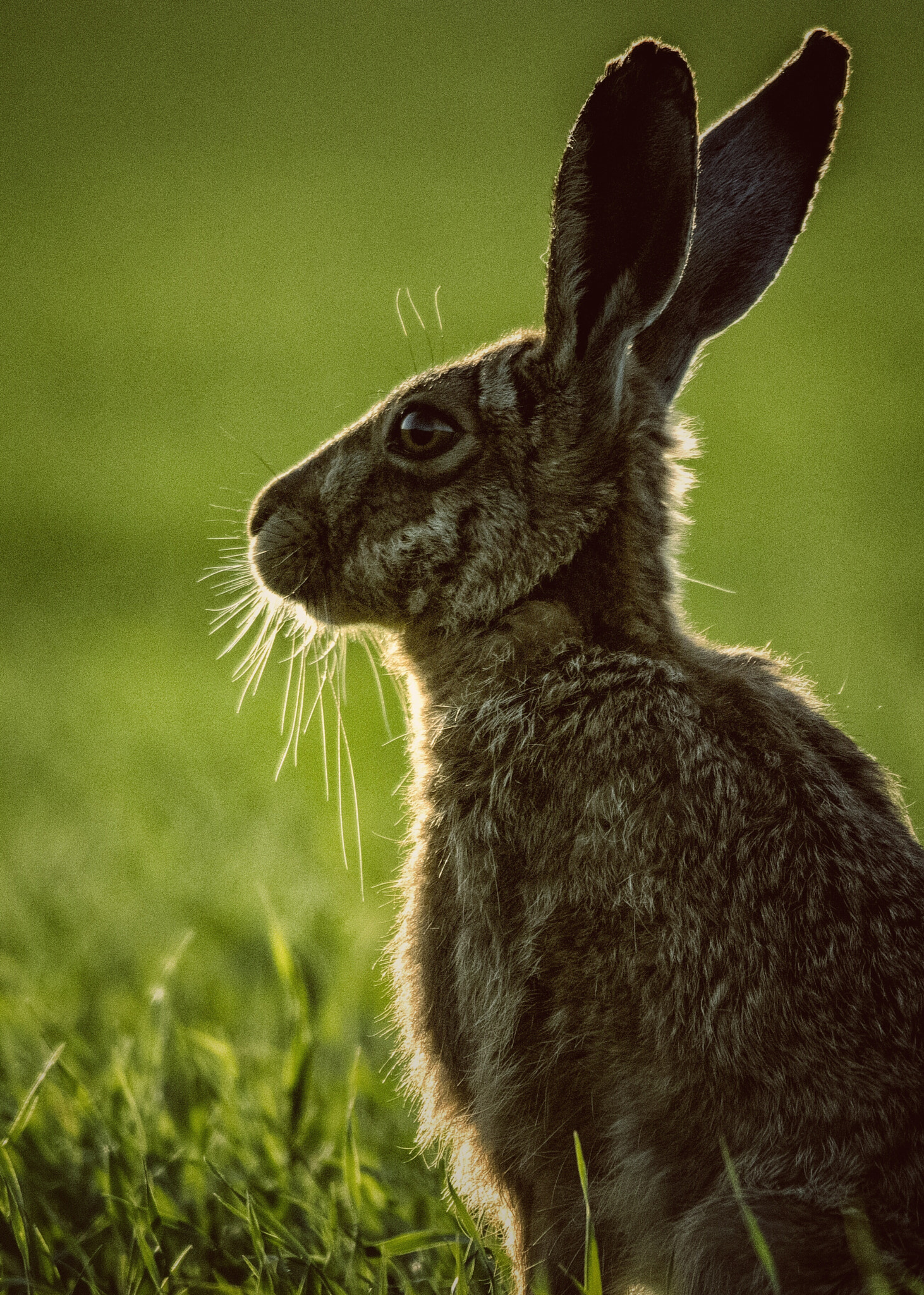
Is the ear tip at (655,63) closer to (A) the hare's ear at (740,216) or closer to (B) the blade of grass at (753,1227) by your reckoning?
(A) the hare's ear at (740,216)

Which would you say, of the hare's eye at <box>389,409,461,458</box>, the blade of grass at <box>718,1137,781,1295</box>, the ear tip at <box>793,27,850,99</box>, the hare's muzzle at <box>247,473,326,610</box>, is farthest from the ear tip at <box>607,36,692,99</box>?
the blade of grass at <box>718,1137,781,1295</box>

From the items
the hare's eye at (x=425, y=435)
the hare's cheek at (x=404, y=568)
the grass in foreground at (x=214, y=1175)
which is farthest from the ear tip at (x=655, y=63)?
the grass in foreground at (x=214, y=1175)

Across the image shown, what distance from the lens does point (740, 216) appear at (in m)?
3.41

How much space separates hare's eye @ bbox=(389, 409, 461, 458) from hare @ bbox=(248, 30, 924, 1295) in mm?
10

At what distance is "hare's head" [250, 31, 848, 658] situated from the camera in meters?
2.83

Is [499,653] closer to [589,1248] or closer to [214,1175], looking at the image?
[589,1248]

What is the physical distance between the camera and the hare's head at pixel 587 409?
283 cm

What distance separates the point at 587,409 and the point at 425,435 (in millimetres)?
434

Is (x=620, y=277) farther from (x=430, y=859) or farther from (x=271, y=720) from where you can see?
(x=271, y=720)

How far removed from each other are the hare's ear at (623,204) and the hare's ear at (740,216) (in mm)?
358

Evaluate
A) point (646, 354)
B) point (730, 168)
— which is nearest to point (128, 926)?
point (646, 354)

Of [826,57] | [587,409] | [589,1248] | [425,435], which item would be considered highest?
[826,57]

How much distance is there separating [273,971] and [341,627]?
1.57 m

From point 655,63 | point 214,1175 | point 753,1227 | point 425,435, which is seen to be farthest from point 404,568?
point 753,1227
